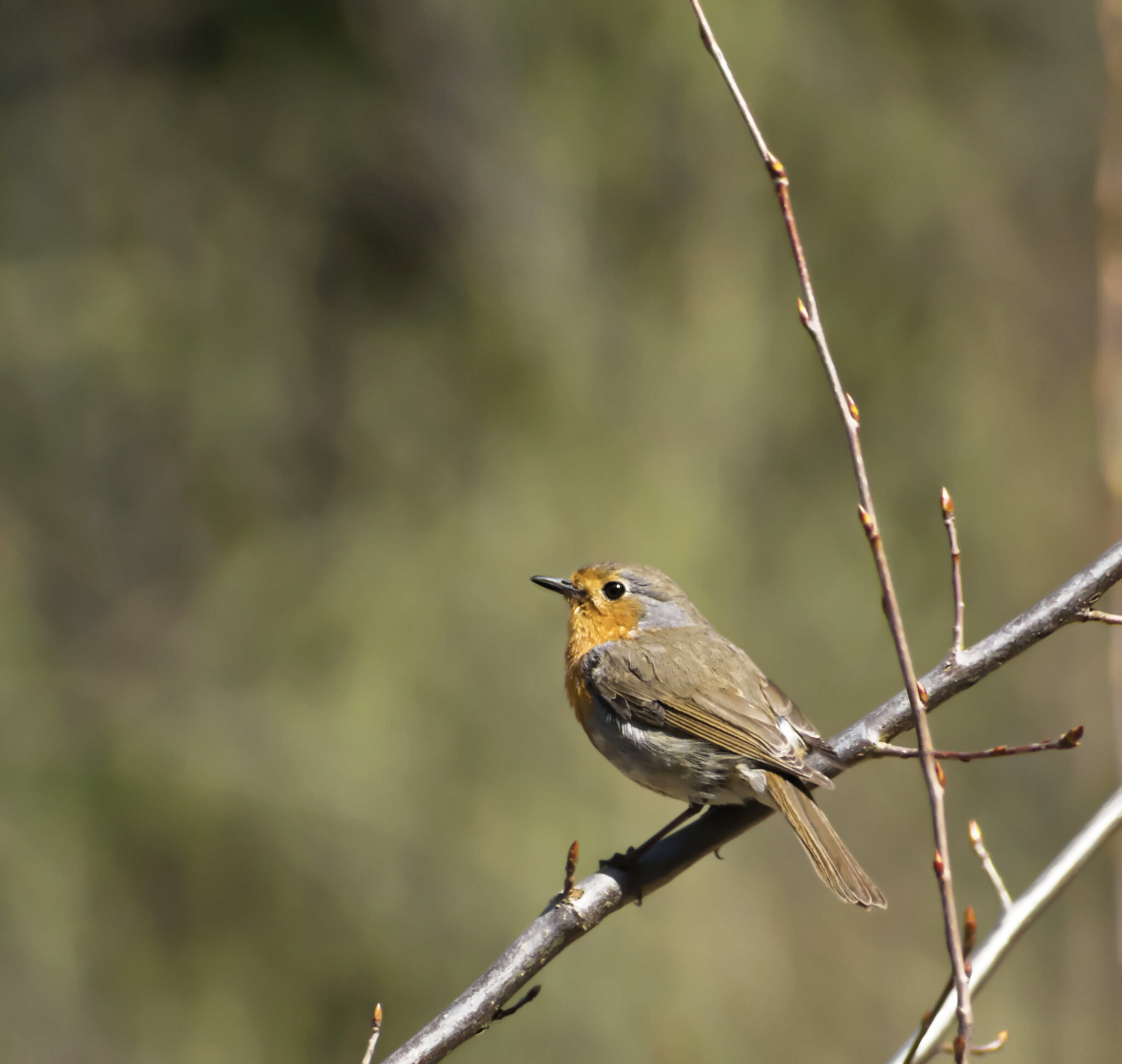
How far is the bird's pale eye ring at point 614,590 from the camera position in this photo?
2.91 m

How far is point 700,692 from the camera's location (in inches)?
103

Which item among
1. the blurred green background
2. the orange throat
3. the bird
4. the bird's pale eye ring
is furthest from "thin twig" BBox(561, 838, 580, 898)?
the blurred green background

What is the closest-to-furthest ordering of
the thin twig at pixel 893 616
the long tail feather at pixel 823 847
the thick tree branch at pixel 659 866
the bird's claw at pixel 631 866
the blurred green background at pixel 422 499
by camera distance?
1. the thin twig at pixel 893 616
2. the thick tree branch at pixel 659 866
3. the bird's claw at pixel 631 866
4. the long tail feather at pixel 823 847
5. the blurred green background at pixel 422 499

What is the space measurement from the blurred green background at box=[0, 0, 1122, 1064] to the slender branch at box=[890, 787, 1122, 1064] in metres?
3.63

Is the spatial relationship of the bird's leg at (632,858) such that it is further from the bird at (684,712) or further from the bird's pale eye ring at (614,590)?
the bird's pale eye ring at (614,590)

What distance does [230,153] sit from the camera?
5398mm

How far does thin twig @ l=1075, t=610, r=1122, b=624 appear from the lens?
1.69m

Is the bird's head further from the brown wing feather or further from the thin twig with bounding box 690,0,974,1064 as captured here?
the thin twig with bounding box 690,0,974,1064

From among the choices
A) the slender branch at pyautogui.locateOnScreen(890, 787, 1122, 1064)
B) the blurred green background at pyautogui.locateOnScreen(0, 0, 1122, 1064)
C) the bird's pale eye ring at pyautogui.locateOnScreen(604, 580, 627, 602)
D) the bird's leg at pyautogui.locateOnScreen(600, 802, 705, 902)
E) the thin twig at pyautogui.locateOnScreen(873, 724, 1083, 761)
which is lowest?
the slender branch at pyautogui.locateOnScreen(890, 787, 1122, 1064)

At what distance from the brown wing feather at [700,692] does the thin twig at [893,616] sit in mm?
1027

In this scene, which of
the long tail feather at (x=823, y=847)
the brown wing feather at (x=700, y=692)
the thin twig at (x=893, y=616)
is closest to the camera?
the thin twig at (x=893, y=616)

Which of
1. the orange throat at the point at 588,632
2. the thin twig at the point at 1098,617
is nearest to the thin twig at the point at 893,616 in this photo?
the thin twig at the point at 1098,617

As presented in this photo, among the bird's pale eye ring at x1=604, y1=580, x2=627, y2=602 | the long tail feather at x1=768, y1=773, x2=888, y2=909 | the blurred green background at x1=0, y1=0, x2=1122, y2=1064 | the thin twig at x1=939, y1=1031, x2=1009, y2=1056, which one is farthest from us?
the blurred green background at x1=0, y1=0, x2=1122, y2=1064

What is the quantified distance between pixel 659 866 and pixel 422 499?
366 centimetres
